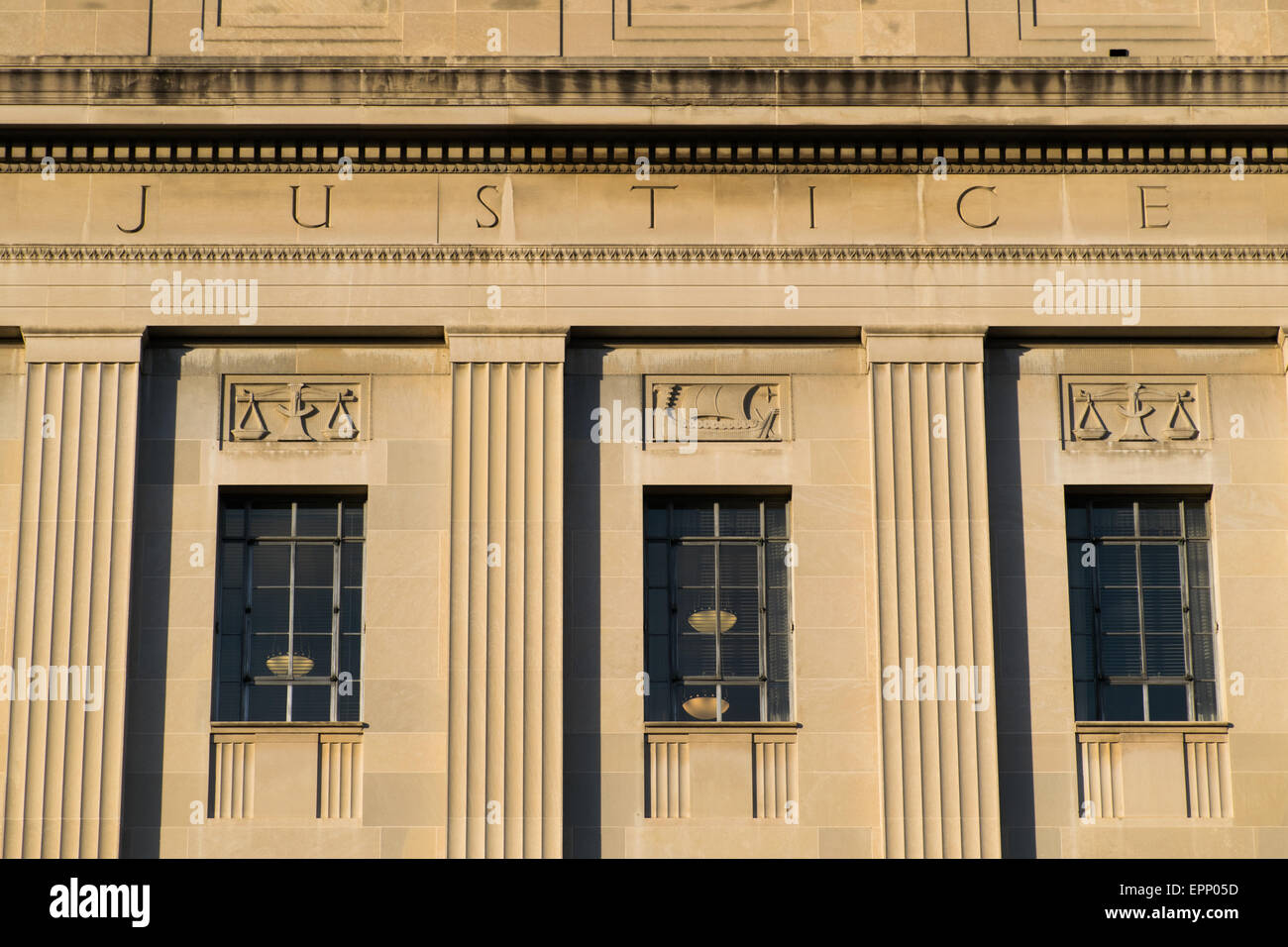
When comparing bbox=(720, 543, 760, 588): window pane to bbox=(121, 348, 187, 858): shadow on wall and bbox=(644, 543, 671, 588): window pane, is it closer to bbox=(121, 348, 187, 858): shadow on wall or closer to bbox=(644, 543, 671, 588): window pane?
bbox=(644, 543, 671, 588): window pane

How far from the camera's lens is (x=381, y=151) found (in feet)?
84.7

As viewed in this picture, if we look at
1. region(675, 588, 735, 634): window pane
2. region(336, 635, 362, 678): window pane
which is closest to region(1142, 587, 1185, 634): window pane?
region(675, 588, 735, 634): window pane

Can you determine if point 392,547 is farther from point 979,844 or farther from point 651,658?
point 979,844

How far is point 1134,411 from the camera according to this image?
25547 millimetres

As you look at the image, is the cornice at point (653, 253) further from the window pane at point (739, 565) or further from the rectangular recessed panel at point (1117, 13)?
the window pane at point (739, 565)

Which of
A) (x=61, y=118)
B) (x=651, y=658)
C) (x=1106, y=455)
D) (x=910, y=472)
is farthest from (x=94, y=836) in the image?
(x=1106, y=455)

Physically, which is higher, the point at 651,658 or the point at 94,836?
the point at 651,658

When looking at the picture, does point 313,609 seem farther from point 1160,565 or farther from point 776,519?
point 1160,565

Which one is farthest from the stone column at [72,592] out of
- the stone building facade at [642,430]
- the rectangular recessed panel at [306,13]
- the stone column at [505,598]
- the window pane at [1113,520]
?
the window pane at [1113,520]

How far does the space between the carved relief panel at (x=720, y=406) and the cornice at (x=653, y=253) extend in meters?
1.37

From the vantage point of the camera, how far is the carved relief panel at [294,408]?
83.1 feet
